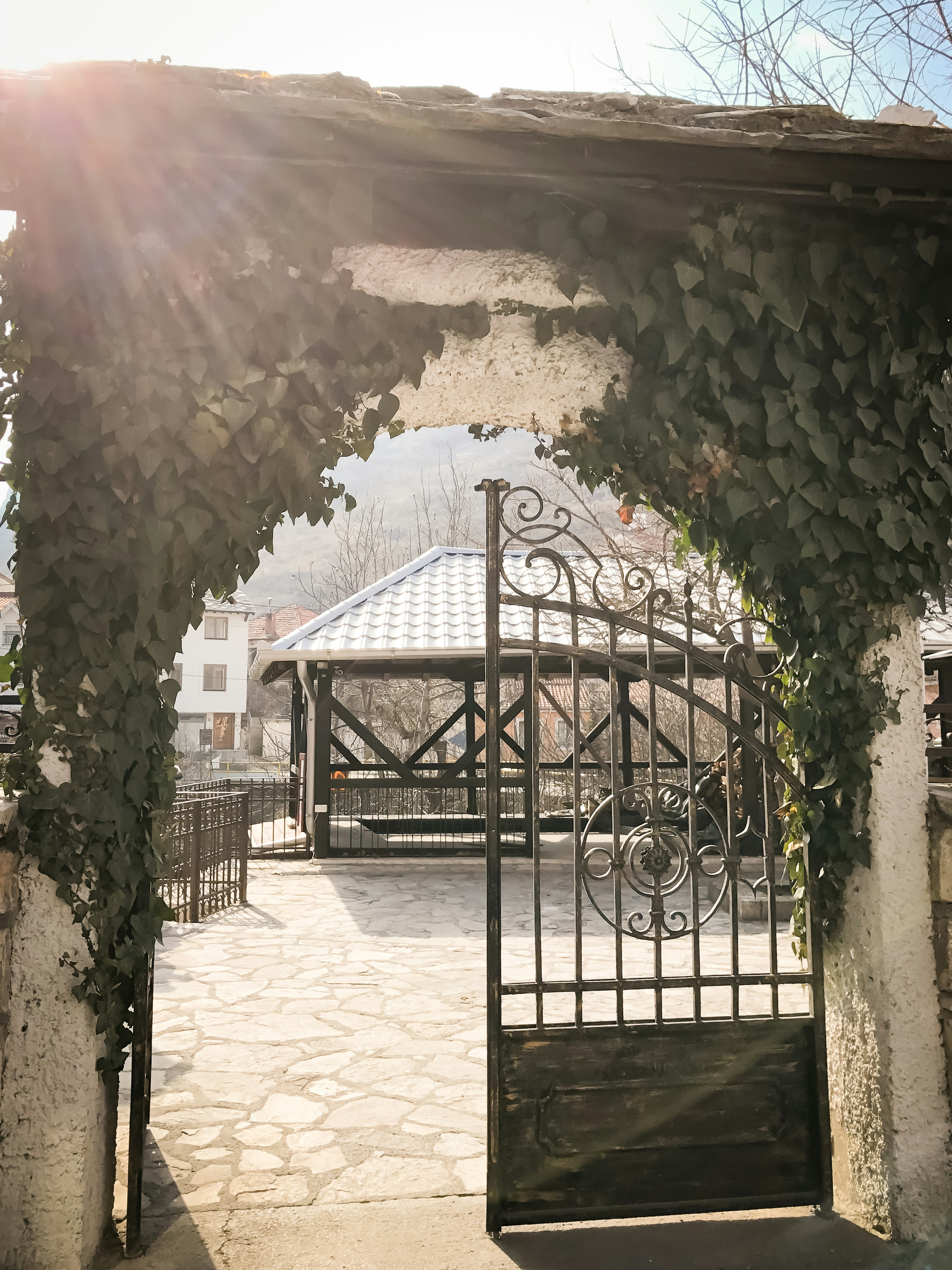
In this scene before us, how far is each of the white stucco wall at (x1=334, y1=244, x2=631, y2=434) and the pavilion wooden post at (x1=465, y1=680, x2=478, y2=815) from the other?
985 cm

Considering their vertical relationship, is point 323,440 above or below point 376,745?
above

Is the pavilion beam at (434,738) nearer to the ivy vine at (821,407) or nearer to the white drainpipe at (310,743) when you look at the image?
the white drainpipe at (310,743)

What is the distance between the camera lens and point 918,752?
3297mm

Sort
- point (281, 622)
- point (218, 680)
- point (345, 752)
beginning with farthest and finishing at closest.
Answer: point (281, 622)
point (218, 680)
point (345, 752)

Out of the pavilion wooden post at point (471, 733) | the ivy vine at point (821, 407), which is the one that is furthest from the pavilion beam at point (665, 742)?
the ivy vine at point (821, 407)

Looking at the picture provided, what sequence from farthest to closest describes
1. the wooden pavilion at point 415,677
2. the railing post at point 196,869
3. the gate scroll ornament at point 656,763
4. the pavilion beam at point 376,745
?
the pavilion beam at point 376,745
the wooden pavilion at point 415,677
the railing post at point 196,869
the gate scroll ornament at point 656,763

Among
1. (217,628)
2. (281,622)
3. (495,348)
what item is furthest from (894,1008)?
(281,622)

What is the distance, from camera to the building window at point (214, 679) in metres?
39.9

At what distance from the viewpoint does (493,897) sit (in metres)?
3.23

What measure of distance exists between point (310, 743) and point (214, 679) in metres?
29.2

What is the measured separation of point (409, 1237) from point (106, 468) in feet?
9.37

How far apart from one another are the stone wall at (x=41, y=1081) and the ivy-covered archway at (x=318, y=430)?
81 millimetres

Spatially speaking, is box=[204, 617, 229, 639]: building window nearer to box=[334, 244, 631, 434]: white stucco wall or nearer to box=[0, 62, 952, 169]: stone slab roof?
box=[334, 244, 631, 434]: white stucco wall

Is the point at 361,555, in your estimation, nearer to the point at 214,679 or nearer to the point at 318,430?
the point at 214,679
